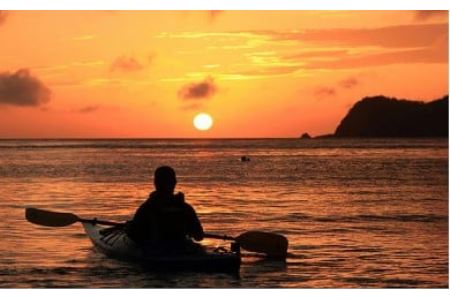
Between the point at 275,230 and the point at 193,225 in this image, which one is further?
the point at 275,230

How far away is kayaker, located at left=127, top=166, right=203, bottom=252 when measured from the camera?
11.2 metres

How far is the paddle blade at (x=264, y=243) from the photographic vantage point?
12.5m

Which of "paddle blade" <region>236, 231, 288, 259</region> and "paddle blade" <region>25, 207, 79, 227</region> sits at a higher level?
"paddle blade" <region>25, 207, 79, 227</region>

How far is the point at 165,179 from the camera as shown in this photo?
11125mm

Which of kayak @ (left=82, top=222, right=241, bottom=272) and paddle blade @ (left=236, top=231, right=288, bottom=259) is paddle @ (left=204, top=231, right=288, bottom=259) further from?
kayak @ (left=82, top=222, right=241, bottom=272)

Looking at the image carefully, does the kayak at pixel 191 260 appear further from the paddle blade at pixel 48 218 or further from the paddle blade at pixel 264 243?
the paddle blade at pixel 48 218

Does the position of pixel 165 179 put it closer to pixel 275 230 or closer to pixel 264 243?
pixel 264 243

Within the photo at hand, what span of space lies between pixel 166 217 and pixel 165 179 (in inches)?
21.3

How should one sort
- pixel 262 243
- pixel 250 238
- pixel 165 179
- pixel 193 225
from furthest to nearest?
pixel 262 243
pixel 250 238
pixel 193 225
pixel 165 179

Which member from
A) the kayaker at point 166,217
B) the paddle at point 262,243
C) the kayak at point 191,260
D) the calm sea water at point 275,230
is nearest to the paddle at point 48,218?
the calm sea water at point 275,230

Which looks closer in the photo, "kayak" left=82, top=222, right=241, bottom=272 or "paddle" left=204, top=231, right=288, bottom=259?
"kayak" left=82, top=222, right=241, bottom=272

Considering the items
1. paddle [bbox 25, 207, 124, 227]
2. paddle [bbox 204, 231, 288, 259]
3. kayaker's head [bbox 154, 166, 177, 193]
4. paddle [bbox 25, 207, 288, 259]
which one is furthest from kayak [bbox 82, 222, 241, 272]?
paddle [bbox 25, 207, 124, 227]

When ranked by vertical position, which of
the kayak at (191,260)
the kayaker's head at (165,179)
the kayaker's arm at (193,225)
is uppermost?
the kayaker's head at (165,179)

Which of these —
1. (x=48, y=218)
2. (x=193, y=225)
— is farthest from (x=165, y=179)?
(x=48, y=218)
